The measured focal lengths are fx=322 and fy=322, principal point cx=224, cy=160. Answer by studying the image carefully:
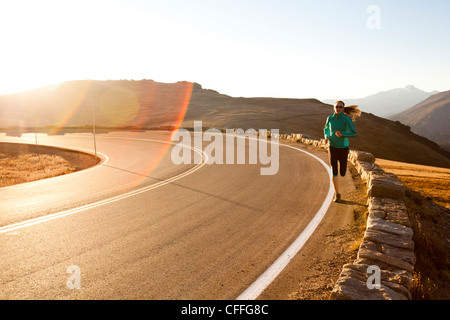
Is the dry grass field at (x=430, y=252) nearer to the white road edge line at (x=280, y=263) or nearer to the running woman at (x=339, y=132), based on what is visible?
the white road edge line at (x=280, y=263)

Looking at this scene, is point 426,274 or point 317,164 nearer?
point 426,274

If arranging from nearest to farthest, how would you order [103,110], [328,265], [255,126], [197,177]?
[328,265] → [197,177] → [255,126] → [103,110]

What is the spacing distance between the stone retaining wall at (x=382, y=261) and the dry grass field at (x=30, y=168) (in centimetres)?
1318

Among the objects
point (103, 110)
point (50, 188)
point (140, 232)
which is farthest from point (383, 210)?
point (103, 110)

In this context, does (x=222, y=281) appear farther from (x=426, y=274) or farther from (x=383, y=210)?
(x=383, y=210)

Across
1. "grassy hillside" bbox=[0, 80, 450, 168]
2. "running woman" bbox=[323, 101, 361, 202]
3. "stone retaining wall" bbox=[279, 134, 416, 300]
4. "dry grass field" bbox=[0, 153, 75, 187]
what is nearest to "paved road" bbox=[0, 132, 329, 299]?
"running woman" bbox=[323, 101, 361, 202]

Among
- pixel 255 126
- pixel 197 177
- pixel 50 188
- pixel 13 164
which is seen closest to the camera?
pixel 50 188

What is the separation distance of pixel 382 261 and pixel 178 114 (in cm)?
7686

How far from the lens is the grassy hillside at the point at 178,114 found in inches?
2306

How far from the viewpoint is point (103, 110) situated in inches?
3590

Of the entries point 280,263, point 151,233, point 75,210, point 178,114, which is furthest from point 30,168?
point 178,114

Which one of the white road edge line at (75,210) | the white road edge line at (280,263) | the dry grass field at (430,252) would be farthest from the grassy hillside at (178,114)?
the white road edge line at (280,263)
